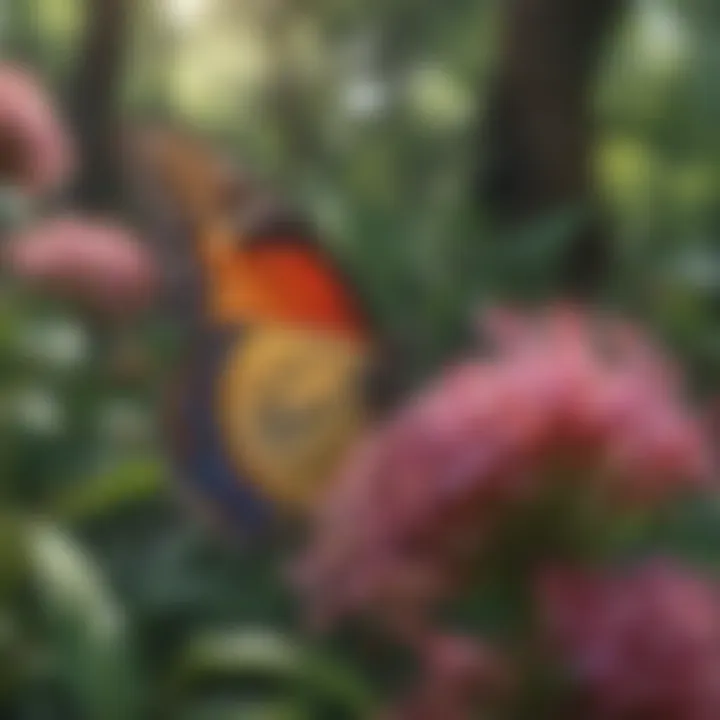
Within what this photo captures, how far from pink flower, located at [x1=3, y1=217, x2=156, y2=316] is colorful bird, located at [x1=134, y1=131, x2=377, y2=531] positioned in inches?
2.6

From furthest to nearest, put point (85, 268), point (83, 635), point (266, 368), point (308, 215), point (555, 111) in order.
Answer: point (555, 111), point (308, 215), point (85, 268), point (266, 368), point (83, 635)

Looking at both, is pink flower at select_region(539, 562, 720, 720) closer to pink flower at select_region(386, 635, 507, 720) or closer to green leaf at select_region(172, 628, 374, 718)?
pink flower at select_region(386, 635, 507, 720)

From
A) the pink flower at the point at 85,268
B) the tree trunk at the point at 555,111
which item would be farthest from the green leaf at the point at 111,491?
the tree trunk at the point at 555,111

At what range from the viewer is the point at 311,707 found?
1.23 m

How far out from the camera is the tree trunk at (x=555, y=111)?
7.25 ft

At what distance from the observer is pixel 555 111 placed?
7.36 feet

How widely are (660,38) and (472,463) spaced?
2.54m

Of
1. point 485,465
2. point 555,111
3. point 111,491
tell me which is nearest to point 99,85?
point 555,111

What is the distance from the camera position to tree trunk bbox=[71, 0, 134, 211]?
2.80 metres

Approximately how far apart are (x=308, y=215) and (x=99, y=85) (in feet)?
3.82

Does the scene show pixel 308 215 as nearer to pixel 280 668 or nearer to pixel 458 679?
pixel 280 668

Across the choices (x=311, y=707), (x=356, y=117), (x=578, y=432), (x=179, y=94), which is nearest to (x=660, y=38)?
(x=356, y=117)

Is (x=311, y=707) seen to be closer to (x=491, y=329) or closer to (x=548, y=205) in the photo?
(x=491, y=329)

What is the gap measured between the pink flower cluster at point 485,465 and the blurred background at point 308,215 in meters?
0.32
